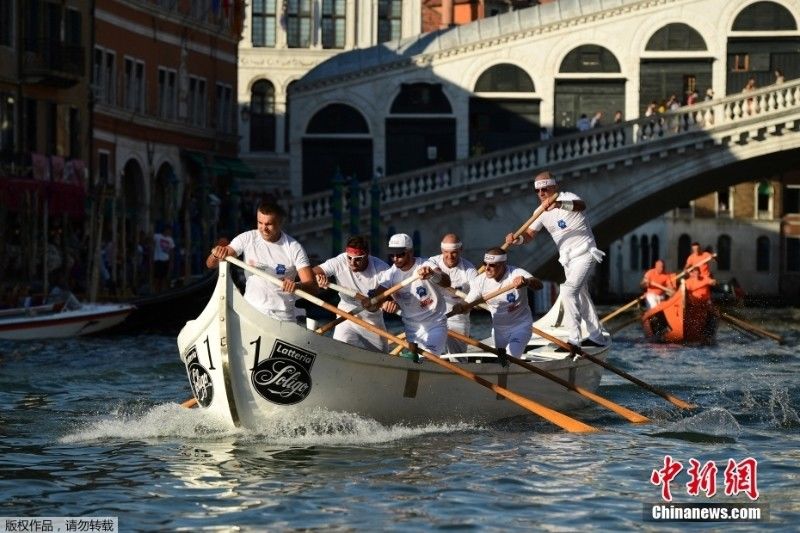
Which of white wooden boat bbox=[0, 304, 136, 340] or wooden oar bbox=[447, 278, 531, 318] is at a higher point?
wooden oar bbox=[447, 278, 531, 318]

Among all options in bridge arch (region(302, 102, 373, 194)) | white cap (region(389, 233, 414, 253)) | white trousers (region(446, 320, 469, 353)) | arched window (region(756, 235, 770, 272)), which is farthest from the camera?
arched window (region(756, 235, 770, 272))

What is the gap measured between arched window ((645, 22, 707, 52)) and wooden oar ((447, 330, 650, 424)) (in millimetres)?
24123

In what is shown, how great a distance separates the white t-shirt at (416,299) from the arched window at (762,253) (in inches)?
1844

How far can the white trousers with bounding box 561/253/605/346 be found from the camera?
17.5 m

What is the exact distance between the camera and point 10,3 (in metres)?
31.2

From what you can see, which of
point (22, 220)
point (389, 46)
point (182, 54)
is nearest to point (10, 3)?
point (22, 220)

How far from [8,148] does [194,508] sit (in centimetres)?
2018

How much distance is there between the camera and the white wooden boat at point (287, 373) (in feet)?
44.2

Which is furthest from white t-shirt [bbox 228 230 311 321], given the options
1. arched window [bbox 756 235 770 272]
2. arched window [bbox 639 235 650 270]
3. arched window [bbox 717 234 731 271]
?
arched window [bbox 756 235 770 272]

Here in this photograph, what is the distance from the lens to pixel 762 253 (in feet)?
200

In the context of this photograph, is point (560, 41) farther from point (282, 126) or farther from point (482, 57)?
point (282, 126)

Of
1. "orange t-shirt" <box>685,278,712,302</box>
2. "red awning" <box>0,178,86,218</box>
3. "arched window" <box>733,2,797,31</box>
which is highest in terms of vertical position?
"arched window" <box>733,2,797,31</box>

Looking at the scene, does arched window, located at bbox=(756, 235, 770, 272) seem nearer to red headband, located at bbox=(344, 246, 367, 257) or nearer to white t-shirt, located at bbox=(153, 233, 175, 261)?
white t-shirt, located at bbox=(153, 233, 175, 261)

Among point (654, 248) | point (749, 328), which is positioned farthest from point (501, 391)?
point (654, 248)
